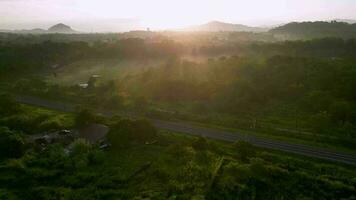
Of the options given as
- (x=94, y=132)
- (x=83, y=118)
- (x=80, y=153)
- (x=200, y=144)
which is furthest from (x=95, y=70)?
(x=200, y=144)

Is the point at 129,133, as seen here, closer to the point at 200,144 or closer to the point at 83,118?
the point at 200,144

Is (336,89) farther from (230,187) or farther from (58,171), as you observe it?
(58,171)

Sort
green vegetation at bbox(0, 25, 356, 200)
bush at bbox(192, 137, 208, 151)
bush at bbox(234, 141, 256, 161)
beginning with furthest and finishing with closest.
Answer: bush at bbox(192, 137, 208, 151) < bush at bbox(234, 141, 256, 161) < green vegetation at bbox(0, 25, 356, 200)

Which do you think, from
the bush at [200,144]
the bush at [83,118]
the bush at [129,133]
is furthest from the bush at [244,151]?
the bush at [83,118]

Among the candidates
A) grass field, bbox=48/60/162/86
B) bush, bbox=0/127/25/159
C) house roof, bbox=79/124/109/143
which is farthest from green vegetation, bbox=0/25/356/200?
house roof, bbox=79/124/109/143

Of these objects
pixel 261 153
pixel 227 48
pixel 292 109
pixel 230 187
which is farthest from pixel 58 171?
pixel 227 48

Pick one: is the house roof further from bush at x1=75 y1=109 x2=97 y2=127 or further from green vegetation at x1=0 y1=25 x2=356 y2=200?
green vegetation at x1=0 y1=25 x2=356 y2=200

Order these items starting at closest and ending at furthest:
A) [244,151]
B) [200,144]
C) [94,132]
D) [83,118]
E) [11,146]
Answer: [11,146]
[244,151]
[200,144]
[94,132]
[83,118]

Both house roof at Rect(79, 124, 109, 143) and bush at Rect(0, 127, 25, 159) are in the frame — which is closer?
bush at Rect(0, 127, 25, 159)

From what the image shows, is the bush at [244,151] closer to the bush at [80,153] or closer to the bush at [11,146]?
the bush at [80,153]
